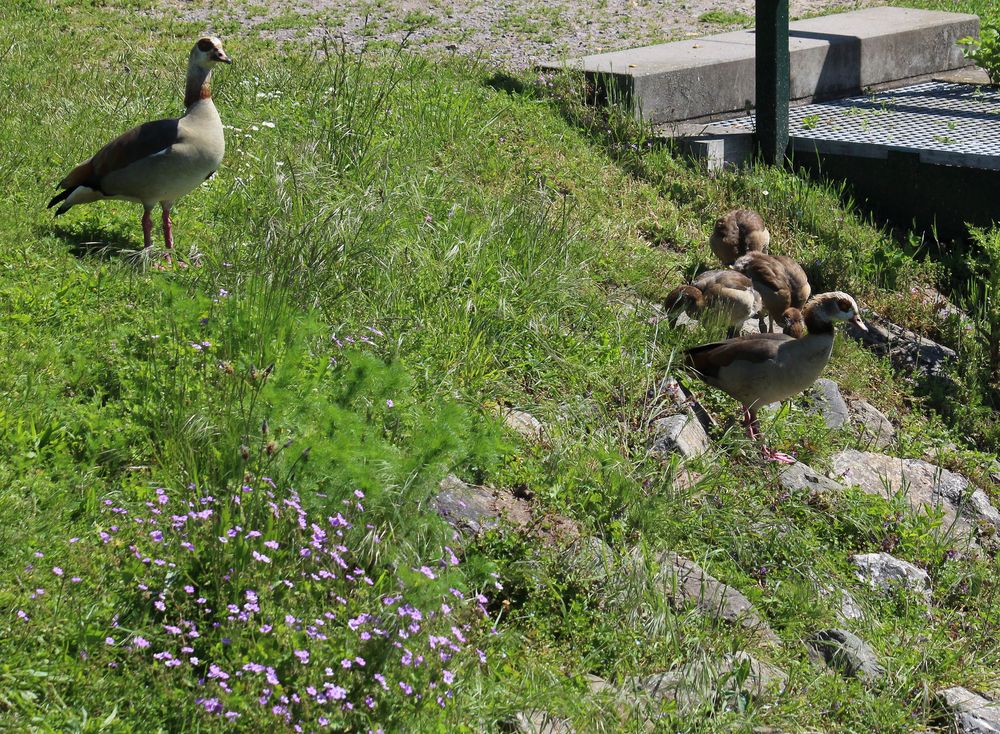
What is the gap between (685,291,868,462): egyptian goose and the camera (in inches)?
281

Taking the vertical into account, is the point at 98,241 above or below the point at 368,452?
above

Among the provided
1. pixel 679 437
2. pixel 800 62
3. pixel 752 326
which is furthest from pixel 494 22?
pixel 679 437

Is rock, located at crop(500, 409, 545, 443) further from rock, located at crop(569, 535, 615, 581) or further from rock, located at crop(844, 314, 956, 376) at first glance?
rock, located at crop(844, 314, 956, 376)

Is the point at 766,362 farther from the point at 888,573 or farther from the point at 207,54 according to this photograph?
the point at 207,54

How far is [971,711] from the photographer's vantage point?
209 inches

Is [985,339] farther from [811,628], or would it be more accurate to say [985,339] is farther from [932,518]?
[811,628]

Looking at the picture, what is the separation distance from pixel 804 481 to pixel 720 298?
1.62 metres

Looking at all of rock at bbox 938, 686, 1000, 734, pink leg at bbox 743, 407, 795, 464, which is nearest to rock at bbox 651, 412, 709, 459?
pink leg at bbox 743, 407, 795, 464

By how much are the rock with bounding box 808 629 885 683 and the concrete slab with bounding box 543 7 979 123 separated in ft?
22.3

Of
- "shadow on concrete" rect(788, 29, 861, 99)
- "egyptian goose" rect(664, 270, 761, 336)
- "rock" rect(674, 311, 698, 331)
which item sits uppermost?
"shadow on concrete" rect(788, 29, 861, 99)

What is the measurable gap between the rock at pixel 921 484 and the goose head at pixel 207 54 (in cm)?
475

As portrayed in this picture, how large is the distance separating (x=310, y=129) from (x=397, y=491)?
4641mm

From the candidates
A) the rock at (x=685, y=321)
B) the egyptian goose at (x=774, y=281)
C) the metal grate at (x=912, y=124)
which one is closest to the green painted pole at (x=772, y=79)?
the metal grate at (x=912, y=124)

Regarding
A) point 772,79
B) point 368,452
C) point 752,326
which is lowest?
point 752,326
